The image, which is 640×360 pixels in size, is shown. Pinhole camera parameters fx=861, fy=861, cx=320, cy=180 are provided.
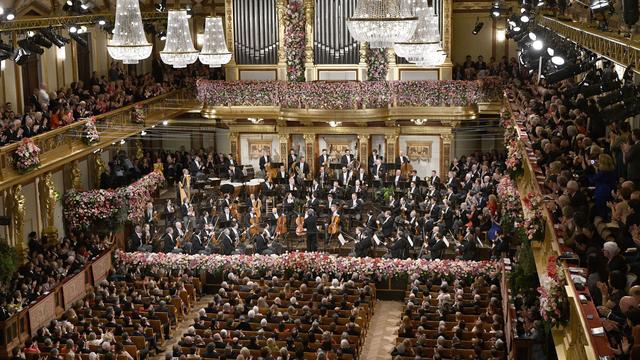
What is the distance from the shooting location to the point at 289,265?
24.4 m

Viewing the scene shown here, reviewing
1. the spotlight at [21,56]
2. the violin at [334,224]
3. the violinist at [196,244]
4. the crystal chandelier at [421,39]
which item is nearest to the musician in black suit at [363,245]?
the violin at [334,224]

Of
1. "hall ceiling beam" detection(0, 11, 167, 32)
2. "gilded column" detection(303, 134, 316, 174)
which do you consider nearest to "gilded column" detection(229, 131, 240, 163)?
"gilded column" detection(303, 134, 316, 174)

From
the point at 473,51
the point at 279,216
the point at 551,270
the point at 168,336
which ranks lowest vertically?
the point at 168,336

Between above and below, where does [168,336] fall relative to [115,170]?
below

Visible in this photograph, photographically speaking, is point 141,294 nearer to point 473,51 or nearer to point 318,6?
point 318,6

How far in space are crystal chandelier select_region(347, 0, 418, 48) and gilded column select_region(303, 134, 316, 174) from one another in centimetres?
1920

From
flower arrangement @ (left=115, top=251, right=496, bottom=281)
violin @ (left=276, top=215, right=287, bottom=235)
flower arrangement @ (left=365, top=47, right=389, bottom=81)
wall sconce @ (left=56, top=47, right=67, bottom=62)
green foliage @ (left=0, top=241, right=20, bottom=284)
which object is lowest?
flower arrangement @ (left=115, top=251, right=496, bottom=281)

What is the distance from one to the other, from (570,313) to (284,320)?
10.0 m

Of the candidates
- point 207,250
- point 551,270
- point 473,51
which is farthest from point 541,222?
point 473,51

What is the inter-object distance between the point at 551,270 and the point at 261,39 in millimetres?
21897

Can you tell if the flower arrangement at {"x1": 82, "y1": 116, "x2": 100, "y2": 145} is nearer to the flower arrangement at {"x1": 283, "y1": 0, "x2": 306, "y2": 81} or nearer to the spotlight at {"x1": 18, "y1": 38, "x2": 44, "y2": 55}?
the spotlight at {"x1": 18, "y1": 38, "x2": 44, "y2": 55}

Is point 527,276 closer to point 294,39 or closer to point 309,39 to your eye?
point 309,39

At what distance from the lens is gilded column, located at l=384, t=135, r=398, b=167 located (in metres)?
32.6

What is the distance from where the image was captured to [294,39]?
106 feet
